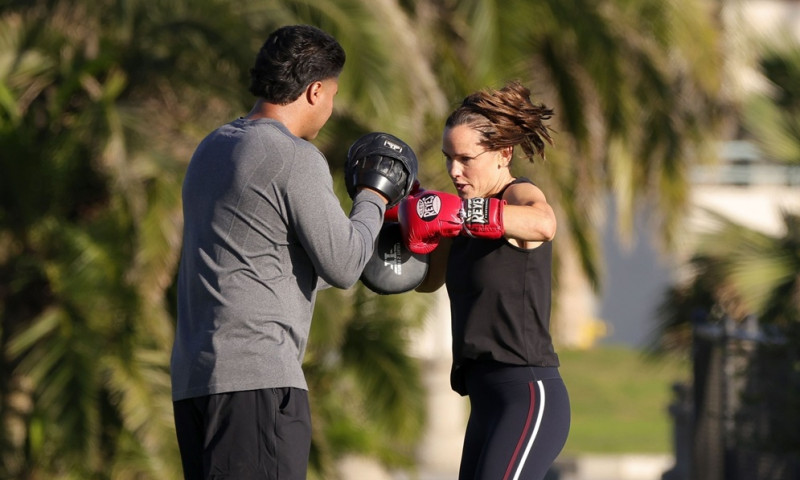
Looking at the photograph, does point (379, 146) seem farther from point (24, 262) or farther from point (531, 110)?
point (24, 262)

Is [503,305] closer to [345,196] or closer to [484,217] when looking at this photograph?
[484,217]

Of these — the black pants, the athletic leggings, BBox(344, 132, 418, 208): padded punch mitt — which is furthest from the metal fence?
the black pants

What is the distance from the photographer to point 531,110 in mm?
3932

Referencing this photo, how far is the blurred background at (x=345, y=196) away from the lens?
25.0 ft

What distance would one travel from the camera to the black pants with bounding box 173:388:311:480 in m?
3.18

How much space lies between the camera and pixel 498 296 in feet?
12.2

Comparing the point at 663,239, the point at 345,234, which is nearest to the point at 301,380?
the point at 345,234

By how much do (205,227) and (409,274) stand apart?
2.64 feet

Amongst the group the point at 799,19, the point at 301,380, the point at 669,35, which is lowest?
the point at 301,380

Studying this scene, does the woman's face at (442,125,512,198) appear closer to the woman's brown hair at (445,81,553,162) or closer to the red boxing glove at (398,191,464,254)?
the woman's brown hair at (445,81,553,162)

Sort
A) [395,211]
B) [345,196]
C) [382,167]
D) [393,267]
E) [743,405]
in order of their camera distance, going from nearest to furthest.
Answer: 1. [382,167]
2. [393,267]
3. [395,211]
4. [743,405]
5. [345,196]

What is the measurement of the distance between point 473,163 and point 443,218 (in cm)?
25

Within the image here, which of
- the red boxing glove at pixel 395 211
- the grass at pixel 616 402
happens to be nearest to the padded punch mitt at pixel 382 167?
the red boxing glove at pixel 395 211

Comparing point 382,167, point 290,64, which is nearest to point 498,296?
point 382,167
